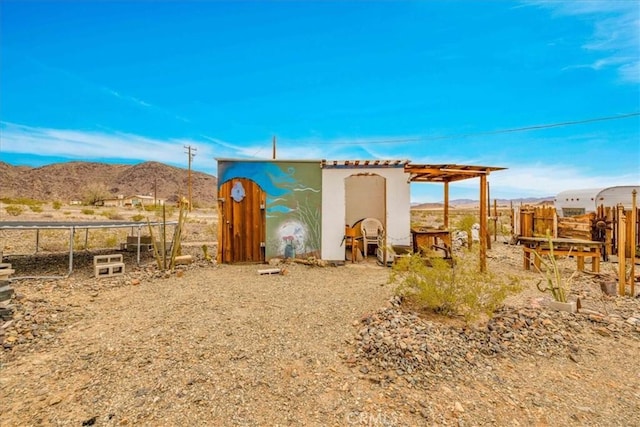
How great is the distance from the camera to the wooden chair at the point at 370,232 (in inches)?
420

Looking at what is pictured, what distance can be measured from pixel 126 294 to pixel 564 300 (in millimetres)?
8201

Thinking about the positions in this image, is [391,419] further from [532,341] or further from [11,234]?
[11,234]

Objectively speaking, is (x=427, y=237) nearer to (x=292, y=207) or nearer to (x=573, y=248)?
(x=573, y=248)


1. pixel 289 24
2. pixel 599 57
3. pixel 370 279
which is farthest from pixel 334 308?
pixel 599 57

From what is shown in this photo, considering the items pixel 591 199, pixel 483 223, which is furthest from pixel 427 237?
pixel 591 199

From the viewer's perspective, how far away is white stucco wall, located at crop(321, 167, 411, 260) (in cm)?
985

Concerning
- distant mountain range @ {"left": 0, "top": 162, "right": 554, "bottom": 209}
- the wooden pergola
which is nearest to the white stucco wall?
the wooden pergola

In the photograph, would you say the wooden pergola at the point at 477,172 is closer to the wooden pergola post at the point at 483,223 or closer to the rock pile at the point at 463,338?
the wooden pergola post at the point at 483,223

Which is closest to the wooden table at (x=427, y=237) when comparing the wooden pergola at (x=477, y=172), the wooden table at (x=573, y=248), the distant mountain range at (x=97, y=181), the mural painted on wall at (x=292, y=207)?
the wooden pergola at (x=477, y=172)

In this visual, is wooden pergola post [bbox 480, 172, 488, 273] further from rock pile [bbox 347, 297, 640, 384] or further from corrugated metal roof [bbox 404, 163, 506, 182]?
rock pile [bbox 347, 297, 640, 384]

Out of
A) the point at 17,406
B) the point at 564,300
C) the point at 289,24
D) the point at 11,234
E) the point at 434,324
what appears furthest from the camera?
the point at 289,24

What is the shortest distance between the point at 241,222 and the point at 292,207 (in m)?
1.68

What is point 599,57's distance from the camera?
17453 millimetres

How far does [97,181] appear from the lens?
76.1 meters
